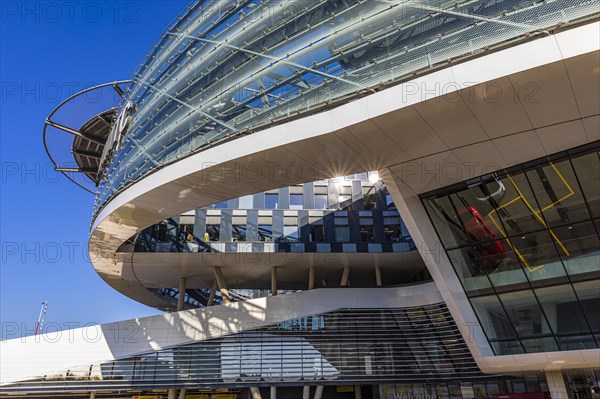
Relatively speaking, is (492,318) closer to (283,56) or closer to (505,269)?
(505,269)

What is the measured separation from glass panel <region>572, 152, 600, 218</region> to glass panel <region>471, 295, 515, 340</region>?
14.6 feet

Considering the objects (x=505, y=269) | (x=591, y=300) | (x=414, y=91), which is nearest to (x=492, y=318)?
(x=505, y=269)

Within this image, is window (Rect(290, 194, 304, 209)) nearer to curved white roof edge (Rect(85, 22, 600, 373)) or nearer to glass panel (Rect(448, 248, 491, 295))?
curved white roof edge (Rect(85, 22, 600, 373))

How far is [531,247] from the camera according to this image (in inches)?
504

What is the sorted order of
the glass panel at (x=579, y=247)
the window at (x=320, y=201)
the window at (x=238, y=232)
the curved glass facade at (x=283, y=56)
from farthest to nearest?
1. the window at (x=320, y=201)
2. the window at (x=238, y=232)
3. the glass panel at (x=579, y=247)
4. the curved glass facade at (x=283, y=56)

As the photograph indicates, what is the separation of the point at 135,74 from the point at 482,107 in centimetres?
1968

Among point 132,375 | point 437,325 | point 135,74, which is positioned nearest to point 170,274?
point 132,375

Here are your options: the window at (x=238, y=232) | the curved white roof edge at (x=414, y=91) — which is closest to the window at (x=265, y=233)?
the window at (x=238, y=232)

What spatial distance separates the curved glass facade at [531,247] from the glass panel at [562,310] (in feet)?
0.09

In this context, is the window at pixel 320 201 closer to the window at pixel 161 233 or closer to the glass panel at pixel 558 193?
the window at pixel 161 233

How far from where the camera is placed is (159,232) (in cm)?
2480

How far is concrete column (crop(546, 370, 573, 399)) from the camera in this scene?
15.3 meters

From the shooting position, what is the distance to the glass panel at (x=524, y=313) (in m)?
13.4

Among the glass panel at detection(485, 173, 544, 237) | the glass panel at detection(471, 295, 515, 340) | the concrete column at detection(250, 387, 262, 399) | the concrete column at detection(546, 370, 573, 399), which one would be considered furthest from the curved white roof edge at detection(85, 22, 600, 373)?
the concrete column at detection(250, 387, 262, 399)
